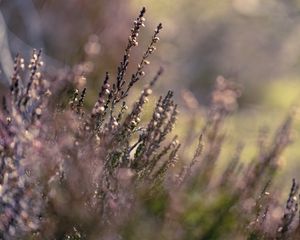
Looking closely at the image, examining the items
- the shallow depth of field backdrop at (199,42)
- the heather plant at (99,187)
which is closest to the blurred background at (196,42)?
the shallow depth of field backdrop at (199,42)

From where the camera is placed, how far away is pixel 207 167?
2857 mm

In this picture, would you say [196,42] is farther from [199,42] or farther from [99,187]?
[99,187]

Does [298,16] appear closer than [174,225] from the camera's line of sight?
No

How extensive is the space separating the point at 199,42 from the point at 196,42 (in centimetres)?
6

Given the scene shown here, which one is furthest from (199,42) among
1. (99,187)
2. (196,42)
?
(99,187)

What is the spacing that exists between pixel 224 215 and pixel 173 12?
10634mm

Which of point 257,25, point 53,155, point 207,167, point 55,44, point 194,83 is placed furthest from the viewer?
point 257,25

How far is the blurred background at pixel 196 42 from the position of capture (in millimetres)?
7793

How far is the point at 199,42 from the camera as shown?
12234mm

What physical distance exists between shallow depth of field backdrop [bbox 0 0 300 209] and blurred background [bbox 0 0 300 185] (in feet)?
0.04

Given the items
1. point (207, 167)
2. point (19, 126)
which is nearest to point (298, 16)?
point (207, 167)

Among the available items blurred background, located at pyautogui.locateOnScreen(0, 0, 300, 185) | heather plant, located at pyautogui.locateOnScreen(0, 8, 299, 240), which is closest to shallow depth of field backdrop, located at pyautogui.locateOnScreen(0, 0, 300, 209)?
blurred background, located at pyautogui.locateOnScreen(0, 0, 300, 185)

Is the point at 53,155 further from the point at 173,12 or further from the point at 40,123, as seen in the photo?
the point at 173,12

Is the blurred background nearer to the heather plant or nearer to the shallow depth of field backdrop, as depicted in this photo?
the shallow depth of field backdrop
